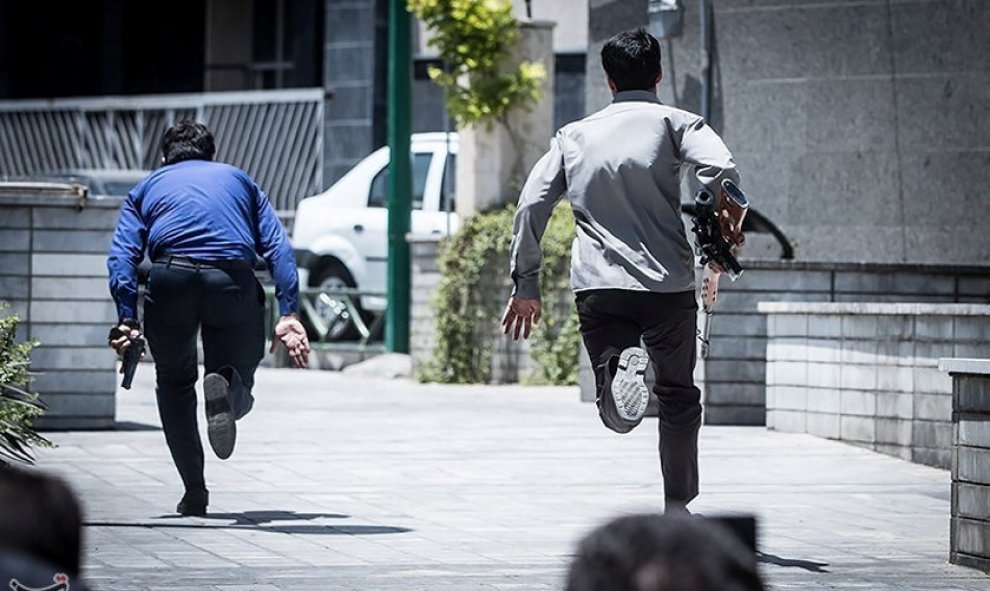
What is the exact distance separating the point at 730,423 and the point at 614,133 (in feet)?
20.6

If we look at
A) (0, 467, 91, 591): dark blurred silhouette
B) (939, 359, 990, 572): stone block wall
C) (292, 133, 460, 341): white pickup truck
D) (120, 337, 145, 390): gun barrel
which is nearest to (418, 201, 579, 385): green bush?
(292, 133, 460, 341): white pickup truck

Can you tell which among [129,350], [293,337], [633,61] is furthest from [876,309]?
[129,350]

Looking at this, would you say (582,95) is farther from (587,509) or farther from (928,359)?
Result: (587,509)

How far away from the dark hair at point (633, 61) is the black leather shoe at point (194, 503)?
2552 mm

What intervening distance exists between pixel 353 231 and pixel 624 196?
43.1ft

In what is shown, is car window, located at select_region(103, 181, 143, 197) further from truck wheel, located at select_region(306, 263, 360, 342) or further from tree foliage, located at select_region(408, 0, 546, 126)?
tree foliage, located at select_region(408, 0, 546, 126)

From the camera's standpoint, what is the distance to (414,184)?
19.8 meters

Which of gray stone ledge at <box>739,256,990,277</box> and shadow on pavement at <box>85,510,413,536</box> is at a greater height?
gray stone ledge at <box>739,256,990,277</box>

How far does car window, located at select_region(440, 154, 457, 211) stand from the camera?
63.8 feet

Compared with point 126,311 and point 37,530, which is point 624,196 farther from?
point 37,530

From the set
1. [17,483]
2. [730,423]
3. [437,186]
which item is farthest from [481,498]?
[437,186]

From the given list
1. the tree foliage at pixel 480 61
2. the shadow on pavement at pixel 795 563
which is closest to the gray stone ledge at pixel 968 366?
the shadow on pavement at pixel 795 563

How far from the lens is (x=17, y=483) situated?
2.62 meters

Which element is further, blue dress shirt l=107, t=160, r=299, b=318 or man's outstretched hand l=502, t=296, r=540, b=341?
blue dress shirt l=107, t=160, r=299, b=318
